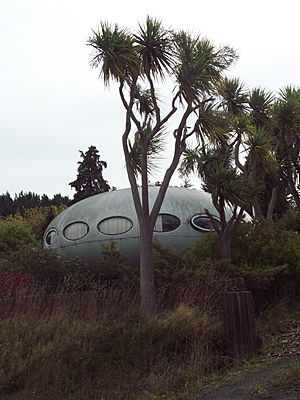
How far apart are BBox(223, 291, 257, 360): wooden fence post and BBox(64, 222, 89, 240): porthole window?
1436cm

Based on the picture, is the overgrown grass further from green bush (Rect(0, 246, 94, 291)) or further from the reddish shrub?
green bush (Rect(0, 246, 94, 291))

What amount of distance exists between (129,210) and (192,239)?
8.79 ft

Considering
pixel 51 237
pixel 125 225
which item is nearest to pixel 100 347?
pixel 125 225

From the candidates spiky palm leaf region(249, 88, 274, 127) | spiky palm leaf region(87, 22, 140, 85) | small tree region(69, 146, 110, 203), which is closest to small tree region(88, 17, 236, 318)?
spiky palm leaf region(87, 22, 140, 85)

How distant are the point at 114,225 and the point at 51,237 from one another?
3.48 metres

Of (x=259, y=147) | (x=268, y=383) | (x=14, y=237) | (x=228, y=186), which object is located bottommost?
(x=268, y=383)

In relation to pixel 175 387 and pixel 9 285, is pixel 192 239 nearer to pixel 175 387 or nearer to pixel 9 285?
pixel 9 285

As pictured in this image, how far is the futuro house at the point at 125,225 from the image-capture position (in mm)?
23828

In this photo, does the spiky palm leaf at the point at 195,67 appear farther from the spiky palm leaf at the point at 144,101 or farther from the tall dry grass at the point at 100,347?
the tall dry grass at the point at 100,347

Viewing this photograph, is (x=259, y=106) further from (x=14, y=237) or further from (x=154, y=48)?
(x=14, y=237)

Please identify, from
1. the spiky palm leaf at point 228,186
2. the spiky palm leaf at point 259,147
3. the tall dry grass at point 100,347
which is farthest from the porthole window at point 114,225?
the tall dry grass at point 100,347

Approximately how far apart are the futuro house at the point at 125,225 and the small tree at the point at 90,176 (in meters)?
22.4

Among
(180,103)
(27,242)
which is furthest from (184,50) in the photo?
(27,242)

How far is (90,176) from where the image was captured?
49875 mm
